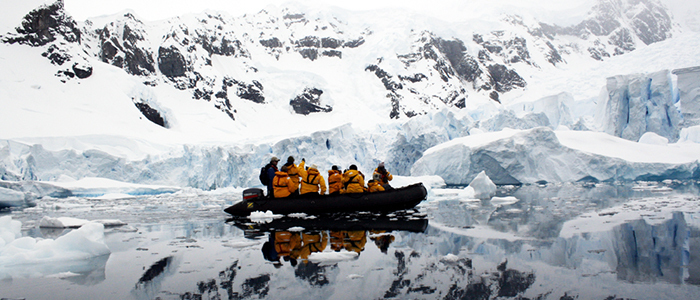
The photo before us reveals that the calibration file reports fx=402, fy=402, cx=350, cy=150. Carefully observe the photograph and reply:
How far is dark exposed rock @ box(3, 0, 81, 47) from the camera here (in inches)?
1795

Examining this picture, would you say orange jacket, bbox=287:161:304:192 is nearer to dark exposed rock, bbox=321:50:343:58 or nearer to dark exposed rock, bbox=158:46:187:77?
dark exposed rock, bbox=158:46:187:77

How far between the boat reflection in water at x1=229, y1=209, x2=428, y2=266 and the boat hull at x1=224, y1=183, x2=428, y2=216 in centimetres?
19

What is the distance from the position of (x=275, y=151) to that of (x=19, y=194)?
13.9 meters

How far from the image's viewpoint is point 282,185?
820 centimetres

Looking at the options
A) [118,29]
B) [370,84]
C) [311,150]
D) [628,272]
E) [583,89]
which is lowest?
[628,272]

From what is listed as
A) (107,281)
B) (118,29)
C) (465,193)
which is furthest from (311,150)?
(118,29)

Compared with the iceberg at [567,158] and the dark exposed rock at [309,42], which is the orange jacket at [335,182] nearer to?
the iceberg at [567,158]

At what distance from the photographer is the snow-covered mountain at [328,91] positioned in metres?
24.3

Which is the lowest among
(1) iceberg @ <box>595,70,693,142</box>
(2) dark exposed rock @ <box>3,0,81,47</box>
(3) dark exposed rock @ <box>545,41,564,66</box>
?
(1) iceberg @ <box>595,70,693,142</box>

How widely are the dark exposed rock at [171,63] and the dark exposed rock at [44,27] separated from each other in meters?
11.1

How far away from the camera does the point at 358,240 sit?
17.2 feet

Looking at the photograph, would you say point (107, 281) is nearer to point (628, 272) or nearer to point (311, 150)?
point (628, 272)

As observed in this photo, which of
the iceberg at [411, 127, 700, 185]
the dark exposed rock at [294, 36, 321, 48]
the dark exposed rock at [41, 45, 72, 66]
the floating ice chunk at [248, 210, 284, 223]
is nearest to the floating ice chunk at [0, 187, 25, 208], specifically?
the floating ice chunk at [248, 210, 284, 223]

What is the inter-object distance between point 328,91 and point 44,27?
37.3 m
